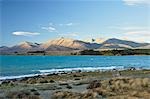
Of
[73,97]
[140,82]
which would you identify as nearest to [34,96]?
[73,97]

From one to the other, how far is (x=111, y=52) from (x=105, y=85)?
167929mm

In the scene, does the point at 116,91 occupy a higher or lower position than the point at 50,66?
lower

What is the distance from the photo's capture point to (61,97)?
18.7 meters

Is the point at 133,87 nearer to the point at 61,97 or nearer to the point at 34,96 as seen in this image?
the point at 61,97

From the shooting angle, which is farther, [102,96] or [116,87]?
[116,87]

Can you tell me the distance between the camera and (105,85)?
22422 millimetres

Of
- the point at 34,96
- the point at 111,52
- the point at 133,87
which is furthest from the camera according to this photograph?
the point at 111,52

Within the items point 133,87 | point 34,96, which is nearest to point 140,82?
point 133,87

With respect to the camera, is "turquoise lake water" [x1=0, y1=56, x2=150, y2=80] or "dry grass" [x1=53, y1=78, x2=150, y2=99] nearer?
"dry grass" [x1=53, y1=78, x2=150, y2=99]

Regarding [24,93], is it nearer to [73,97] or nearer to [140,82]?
[73,97]

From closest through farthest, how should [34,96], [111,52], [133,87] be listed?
[34,96], [133,87], [111,52]

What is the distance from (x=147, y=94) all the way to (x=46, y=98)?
464cm

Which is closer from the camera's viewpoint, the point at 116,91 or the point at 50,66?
the point at 116,91

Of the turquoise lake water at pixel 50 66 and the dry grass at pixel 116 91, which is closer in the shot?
the dry grass at pixel 116 91
